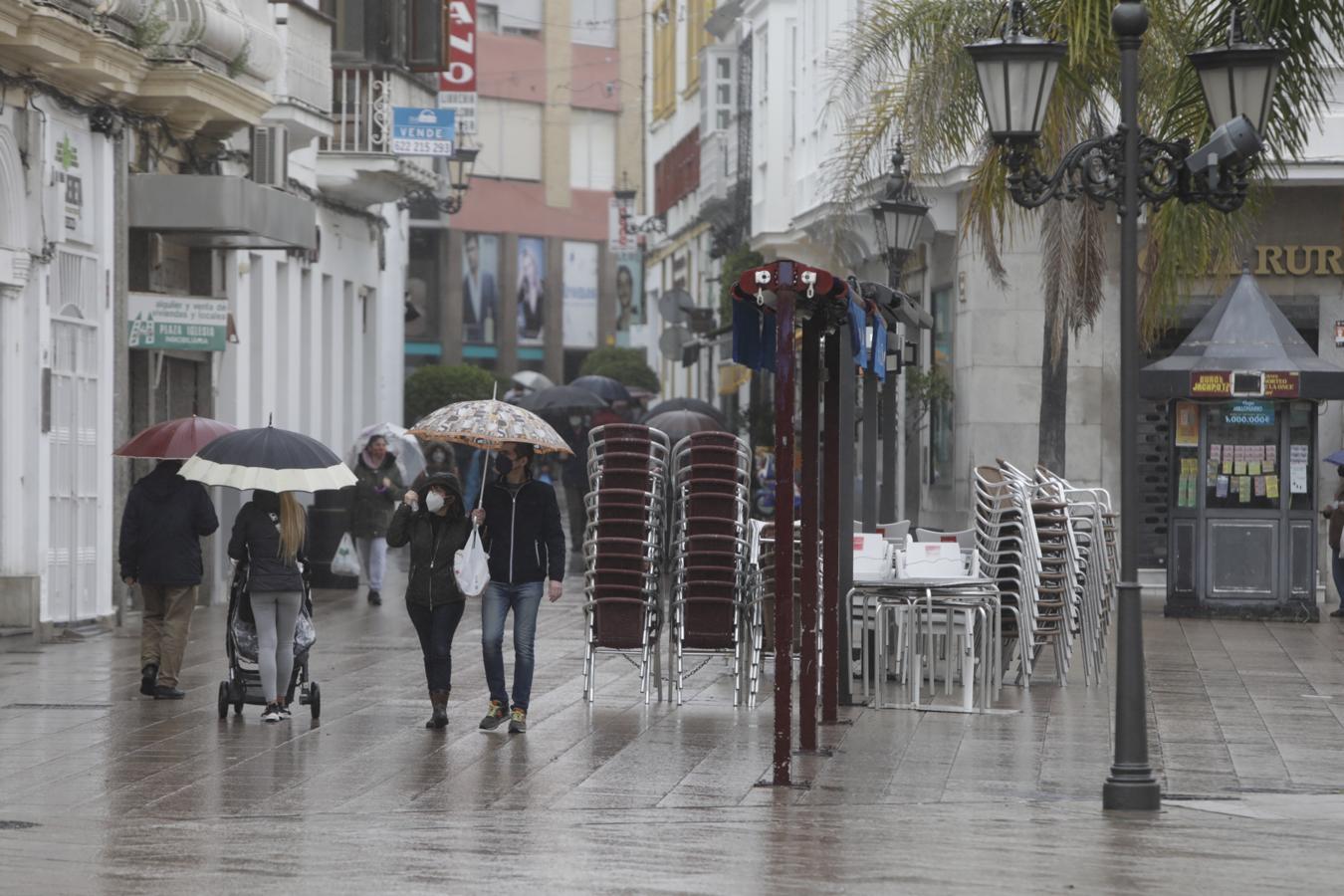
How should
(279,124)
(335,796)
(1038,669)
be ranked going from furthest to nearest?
(279,124)
(1038,669)
(335,796)

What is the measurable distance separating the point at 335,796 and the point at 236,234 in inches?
562

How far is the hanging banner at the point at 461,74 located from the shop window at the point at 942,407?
13.2 metres

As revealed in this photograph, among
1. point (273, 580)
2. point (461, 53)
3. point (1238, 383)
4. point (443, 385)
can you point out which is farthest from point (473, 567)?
point (443, 385)

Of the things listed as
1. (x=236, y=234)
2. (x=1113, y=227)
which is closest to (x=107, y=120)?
(x=236, y=234)

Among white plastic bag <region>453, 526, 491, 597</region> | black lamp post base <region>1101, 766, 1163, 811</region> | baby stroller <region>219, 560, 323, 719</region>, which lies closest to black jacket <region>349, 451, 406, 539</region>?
baby stroller <region>219, 560, 323, 719</region>

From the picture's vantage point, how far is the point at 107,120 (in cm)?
2322

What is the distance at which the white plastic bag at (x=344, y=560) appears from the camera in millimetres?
28422

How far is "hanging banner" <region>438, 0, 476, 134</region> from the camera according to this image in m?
43.7

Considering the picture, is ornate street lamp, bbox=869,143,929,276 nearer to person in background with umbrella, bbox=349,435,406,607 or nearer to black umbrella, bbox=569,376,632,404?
person in background with umbrella, bbox=349,435,406,607

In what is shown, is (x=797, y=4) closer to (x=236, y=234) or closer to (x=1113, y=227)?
(x=1113, y=227)

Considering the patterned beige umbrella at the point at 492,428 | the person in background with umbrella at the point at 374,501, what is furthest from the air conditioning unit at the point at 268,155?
the patterned beige umbrella at the point at 492,428

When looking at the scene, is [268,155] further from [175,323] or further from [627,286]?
[627,286]

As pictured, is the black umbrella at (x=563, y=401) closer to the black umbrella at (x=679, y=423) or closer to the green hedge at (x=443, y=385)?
the black umbrella at (x=679, y=423)

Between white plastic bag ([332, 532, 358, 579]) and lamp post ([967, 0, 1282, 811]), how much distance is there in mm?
16345
